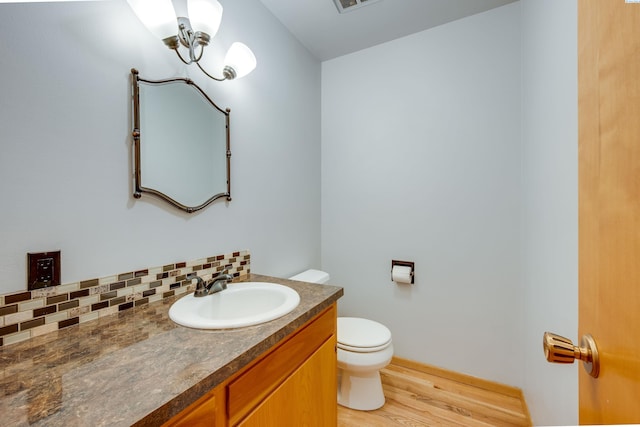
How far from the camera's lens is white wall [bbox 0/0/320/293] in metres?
0.76

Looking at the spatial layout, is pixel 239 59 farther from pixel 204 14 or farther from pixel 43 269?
pixel 43 269

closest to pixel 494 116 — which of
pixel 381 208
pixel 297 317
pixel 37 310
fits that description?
pixel 381 208

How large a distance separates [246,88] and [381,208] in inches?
50.1

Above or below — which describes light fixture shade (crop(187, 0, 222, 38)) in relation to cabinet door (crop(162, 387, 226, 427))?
above

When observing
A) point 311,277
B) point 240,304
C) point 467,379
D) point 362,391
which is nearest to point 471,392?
point 467,379

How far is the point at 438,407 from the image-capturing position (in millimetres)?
1604

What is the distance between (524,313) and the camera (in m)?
1.58

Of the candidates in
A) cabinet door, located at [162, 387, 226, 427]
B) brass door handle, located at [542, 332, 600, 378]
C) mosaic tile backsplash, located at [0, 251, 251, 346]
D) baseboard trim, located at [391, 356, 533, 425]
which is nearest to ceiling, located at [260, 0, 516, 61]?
mosaic tile backsplash, located at [0, 251, 251, 346]

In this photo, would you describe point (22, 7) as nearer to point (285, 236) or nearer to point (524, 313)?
point (285, 236)

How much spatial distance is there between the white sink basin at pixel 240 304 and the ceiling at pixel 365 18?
5.71 feet

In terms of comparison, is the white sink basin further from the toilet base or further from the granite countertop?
the toilet base

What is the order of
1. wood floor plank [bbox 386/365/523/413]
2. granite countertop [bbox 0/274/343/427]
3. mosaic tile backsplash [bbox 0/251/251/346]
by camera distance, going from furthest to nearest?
wood floor plank [bbox 386/365/523/413], mosaic tile backsplash [bbox 0/251/251/346], granite countertop [bbox 0/274/343/427]

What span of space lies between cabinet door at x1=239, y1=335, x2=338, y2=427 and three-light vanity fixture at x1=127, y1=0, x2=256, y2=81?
1.34 metres

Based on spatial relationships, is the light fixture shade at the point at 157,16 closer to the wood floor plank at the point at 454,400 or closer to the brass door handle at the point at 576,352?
the brass door handle at the point at 576,352
